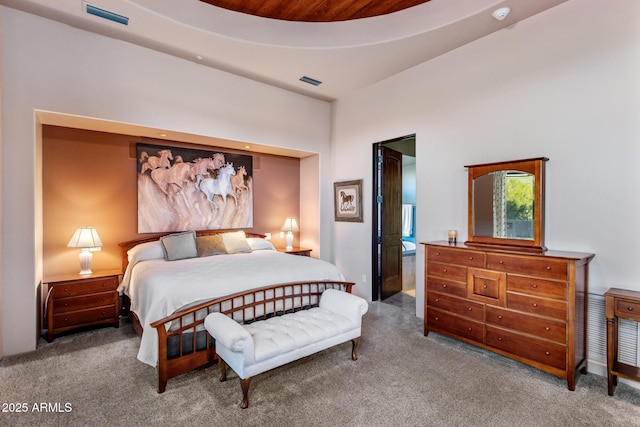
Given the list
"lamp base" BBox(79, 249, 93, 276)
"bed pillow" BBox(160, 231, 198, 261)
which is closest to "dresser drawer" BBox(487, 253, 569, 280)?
"bed pillow" BBox(160, 231, 198, 261)

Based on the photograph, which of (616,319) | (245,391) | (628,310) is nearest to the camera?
(245,391)

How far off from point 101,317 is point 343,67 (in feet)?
13.9

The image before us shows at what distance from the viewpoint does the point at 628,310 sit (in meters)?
2.28

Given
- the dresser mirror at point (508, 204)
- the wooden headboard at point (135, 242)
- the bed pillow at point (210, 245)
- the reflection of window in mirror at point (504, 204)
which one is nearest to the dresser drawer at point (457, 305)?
the dresser mirror at point (508, 204)

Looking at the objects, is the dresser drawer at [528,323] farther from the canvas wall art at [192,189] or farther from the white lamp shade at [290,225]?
the canvas wall art at [192,189]

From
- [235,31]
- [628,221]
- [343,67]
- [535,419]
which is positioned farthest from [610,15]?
[235,31]

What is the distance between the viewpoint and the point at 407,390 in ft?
7.82

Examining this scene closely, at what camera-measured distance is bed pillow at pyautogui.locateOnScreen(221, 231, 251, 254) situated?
4406 mm

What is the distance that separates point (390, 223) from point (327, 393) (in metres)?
3.15

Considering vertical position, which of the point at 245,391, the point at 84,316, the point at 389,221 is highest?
the point at 389,221

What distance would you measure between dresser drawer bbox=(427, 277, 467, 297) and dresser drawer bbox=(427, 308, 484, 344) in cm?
23

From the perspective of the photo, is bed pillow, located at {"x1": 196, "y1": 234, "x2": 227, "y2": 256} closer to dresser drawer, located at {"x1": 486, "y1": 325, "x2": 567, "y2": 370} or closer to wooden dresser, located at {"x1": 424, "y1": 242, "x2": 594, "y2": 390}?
wooden dresser, located at {"x1": 424, "y1": 242, "x2": 594, "y2": 390}

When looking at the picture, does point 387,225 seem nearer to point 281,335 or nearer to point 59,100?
point 281,335

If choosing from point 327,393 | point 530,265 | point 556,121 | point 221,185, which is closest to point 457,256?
point 530,265
